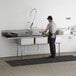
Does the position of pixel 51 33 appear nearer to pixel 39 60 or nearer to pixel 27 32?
pixel 27 32

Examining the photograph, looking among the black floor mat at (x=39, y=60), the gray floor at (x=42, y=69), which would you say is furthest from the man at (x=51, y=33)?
the gray floor at (x=42, y=69)

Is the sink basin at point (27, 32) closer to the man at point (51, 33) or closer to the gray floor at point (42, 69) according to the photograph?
the man at point (51, 33)

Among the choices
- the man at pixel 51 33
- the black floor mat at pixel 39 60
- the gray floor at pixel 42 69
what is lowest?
the gray floor at pixel 42 69

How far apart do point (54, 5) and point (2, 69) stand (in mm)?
3423

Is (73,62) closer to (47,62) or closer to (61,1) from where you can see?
(47,62)

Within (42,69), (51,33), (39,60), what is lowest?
(42,69)

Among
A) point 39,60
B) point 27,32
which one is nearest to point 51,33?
point 27,32

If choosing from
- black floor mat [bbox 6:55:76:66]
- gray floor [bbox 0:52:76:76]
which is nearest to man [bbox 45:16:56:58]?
black floor mat [bbox 6:55:76:66]

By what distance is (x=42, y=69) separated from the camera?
21.4ft

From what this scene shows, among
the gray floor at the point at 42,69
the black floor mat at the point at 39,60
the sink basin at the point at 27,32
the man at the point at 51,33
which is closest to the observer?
the gray floor at the point at 42,69

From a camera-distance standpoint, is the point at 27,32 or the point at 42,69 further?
the point at 27,32

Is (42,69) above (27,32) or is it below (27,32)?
below

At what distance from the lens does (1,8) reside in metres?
7.88

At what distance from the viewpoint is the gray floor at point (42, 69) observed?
240 inches
